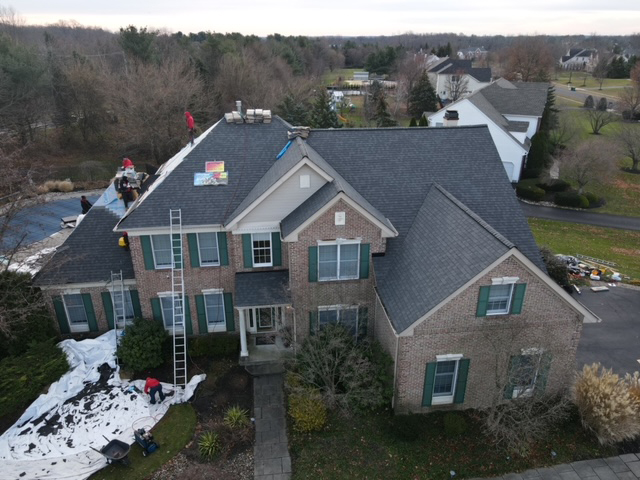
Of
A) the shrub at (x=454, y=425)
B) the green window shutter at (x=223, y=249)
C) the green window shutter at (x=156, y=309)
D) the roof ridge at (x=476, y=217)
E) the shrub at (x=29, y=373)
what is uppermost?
the roof ridge at (x=476, y=217)

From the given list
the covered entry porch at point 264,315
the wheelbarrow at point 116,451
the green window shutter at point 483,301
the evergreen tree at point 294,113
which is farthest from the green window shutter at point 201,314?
the evergreen tree at point 294,113

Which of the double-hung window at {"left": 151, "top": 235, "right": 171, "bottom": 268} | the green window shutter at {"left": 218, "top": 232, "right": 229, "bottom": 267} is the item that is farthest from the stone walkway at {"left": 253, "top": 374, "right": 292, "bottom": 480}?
the double-hung window at {"left": 151, "top": 235, "right": 171, "bottom": 268}

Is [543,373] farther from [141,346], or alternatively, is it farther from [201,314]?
[141,346]

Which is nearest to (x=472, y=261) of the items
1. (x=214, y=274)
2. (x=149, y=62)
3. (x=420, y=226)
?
(x=420, y=226)

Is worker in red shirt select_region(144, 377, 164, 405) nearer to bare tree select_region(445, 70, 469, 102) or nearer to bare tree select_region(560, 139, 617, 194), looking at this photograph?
bare tree select_region(560, 139, 617, 194)

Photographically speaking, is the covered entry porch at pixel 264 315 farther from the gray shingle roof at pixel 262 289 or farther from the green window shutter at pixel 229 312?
the green window shutter at pixel 229 312

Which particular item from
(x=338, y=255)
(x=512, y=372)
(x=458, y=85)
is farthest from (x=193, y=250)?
(x=458, y=85)

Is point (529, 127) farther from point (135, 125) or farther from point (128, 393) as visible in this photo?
point (128, 393)
